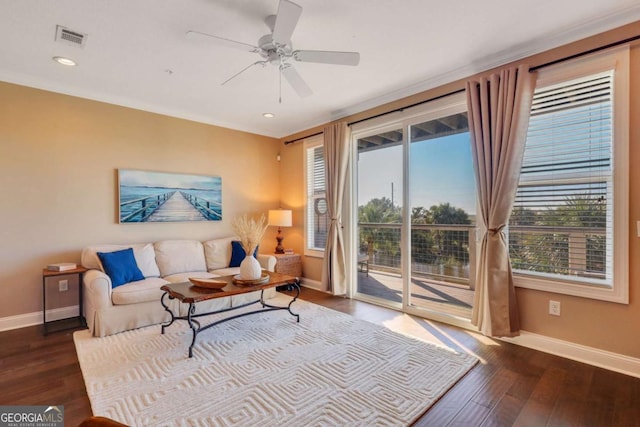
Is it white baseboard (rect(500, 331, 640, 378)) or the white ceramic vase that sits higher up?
the white ceramic vase

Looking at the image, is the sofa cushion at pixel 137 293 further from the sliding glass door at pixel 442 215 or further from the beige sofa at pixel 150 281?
the sliding glass door at pixel 442 215

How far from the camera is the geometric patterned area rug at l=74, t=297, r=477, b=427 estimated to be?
74.7 inches

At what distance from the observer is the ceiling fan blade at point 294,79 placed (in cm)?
267


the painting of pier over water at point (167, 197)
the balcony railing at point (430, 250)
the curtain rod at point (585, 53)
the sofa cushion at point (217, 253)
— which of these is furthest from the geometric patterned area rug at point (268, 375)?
the curtain rod at point (585, 53)

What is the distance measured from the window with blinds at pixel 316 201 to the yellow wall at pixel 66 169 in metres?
1.74

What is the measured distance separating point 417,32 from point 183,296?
307 centimetres

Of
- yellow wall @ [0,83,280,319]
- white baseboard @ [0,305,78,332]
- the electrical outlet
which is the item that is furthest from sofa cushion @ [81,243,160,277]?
the electrical outlet

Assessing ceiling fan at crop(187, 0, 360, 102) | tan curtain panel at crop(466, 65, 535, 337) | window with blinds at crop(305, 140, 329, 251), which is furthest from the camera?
window with blinds at crop(305, 140, 329, 251)

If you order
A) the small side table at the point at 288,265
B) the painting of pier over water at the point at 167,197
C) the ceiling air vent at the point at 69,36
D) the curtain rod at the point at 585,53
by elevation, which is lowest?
the small side table at the point at 288,265

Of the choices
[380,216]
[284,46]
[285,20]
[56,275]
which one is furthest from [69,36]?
[380,216]

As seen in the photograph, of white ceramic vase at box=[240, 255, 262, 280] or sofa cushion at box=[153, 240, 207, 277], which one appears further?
sofa cushion at box=[153, 240, 207, 277]

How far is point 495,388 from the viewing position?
2.19m

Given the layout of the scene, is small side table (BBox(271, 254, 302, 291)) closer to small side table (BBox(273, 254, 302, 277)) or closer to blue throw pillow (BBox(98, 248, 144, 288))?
small side table (BBox(273, 254, 302, 277))

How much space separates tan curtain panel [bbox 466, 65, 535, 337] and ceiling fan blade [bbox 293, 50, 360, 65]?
1459mm
